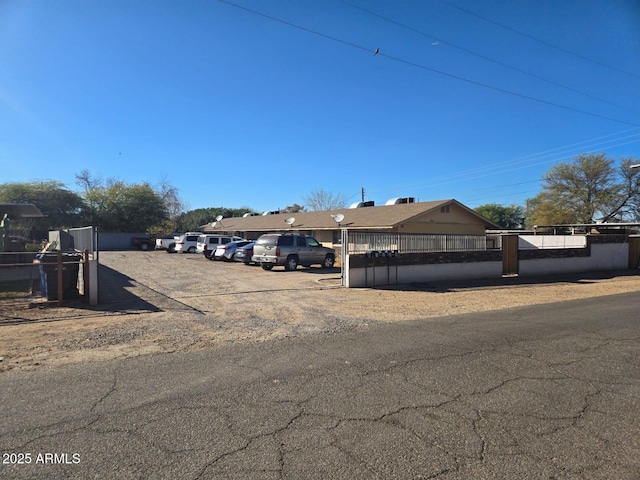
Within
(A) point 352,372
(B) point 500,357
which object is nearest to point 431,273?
(B) point 500,357

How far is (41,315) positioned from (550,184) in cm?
5269

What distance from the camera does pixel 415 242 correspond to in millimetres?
17281

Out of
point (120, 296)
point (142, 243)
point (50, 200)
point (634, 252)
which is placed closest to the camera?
point (120, 296)

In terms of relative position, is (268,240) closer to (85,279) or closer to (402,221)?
(402,221)

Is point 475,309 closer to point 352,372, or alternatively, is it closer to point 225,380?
point 352,372

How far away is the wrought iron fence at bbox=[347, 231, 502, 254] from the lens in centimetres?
1582

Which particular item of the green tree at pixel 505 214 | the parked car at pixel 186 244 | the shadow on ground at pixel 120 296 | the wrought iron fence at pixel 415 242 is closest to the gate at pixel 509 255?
the wrought iron fence at pixel 415 242

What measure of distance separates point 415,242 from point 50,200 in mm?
48728

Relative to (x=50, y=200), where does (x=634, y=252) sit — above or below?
below

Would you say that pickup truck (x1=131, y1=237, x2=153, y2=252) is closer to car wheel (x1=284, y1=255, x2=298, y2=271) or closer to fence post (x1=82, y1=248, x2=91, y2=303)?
car wheel (x1=284, y1=255, x2=298, y2=271)

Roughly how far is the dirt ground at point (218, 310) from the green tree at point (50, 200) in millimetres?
39099

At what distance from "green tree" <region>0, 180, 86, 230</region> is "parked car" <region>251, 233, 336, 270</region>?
39.1 m

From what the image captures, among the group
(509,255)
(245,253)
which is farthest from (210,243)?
(509,255)

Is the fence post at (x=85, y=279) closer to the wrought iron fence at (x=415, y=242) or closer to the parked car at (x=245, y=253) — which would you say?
the wrought iron fence at (x=415, y=242)
